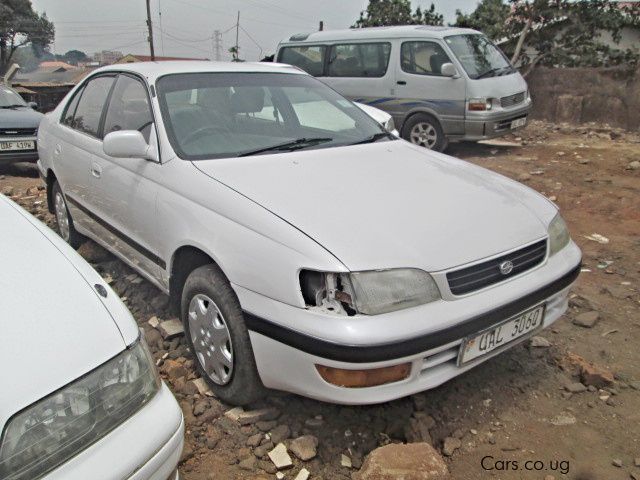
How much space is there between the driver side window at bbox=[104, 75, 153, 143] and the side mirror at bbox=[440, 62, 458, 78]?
18.3 feet

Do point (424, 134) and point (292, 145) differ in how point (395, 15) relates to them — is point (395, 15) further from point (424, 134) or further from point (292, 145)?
point (292, 145)

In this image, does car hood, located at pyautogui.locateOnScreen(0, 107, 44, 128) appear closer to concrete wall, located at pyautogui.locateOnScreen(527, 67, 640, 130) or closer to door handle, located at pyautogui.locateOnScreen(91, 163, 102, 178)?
door handle, located at pyautogui.locateOnScreen(91, 163, 102, 178)

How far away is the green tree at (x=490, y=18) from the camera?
13023 mm

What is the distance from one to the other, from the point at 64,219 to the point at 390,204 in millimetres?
3062

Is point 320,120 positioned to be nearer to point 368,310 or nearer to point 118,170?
point 118,170

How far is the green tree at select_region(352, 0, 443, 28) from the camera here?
16391mm

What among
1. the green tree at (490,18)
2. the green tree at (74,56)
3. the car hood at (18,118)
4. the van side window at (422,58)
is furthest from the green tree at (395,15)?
the green tree at (74,56)

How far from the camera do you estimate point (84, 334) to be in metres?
1.45

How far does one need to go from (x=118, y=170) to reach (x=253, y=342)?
152cm

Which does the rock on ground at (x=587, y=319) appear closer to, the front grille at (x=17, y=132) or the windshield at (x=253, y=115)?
the windshield at (x=253, y=115)

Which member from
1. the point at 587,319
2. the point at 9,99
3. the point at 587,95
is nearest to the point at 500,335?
the point at 587,319

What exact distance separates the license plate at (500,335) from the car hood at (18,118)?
786 centimetres

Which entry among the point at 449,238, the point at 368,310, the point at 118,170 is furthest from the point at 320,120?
the point at 368,310

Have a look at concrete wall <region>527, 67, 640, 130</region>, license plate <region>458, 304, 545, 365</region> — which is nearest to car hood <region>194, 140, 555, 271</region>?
license plate <region>458, 304, 545, 365</region>
